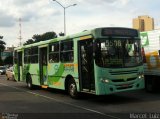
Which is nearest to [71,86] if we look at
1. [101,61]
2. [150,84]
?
[101,61]

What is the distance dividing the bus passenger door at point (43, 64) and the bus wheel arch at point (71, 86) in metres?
3.05

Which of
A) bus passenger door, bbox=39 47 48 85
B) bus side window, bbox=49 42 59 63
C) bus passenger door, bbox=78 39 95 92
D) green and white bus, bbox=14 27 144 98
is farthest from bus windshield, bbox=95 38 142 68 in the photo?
bus passenger door, bbox=39 47 48 85

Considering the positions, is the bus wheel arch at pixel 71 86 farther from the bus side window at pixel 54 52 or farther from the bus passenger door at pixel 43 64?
the bus passenger door at pixel 43 64

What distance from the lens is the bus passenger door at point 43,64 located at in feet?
66.9

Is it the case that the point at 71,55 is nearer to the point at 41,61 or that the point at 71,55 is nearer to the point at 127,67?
the point at 127,67

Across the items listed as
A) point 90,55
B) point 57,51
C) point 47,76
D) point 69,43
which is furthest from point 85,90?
point 47,76

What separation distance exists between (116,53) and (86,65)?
4.78 ft

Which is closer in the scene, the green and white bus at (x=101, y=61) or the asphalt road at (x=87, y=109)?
the asphalt road at (x=87, y=109)

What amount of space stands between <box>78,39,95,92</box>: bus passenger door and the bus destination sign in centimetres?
69

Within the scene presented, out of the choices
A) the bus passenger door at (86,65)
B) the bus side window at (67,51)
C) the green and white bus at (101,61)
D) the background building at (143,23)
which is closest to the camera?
the green and white bus at (101,61)

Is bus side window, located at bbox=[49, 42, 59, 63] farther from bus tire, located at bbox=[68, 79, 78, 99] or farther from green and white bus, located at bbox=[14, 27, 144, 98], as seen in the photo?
bus tire, located at bbox=[68, 79, 78, 99]

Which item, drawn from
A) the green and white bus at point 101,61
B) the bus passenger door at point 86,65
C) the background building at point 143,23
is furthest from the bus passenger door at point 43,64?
the background building at point 143,23

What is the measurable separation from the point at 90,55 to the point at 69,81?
2.56m

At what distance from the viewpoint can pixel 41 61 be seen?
2102cm
